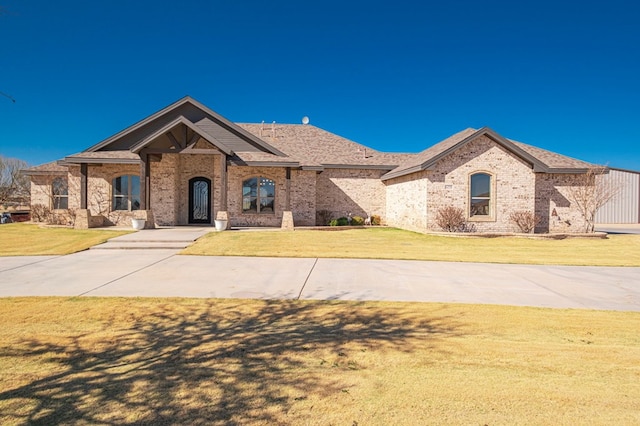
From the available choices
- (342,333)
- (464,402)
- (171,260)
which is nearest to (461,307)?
(342,333)

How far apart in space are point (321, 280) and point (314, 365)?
436 cm

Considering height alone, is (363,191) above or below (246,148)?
below

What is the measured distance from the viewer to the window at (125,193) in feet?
66.1

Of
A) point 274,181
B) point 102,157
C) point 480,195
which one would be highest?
point 102,157

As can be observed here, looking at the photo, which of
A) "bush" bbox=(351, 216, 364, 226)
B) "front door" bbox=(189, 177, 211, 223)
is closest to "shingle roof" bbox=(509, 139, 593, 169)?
"bush" bbox=(351, 216, 364, 226)

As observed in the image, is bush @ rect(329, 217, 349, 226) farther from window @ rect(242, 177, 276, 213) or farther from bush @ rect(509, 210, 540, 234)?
bush @ rect(509, 210, 540, 234)

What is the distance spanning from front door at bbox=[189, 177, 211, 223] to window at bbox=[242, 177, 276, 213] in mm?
2177

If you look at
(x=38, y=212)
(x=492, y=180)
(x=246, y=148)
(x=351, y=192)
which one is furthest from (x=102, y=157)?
(x=492, y=180)

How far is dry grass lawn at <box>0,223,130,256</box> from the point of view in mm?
12125

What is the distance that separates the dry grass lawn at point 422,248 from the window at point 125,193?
24.7ft

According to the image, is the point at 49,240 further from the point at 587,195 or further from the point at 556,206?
the point at 587,195

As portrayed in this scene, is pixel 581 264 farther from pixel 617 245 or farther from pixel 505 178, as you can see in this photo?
pixel 505 178

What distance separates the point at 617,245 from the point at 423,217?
320 inches

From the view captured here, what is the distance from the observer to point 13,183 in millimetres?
45188
